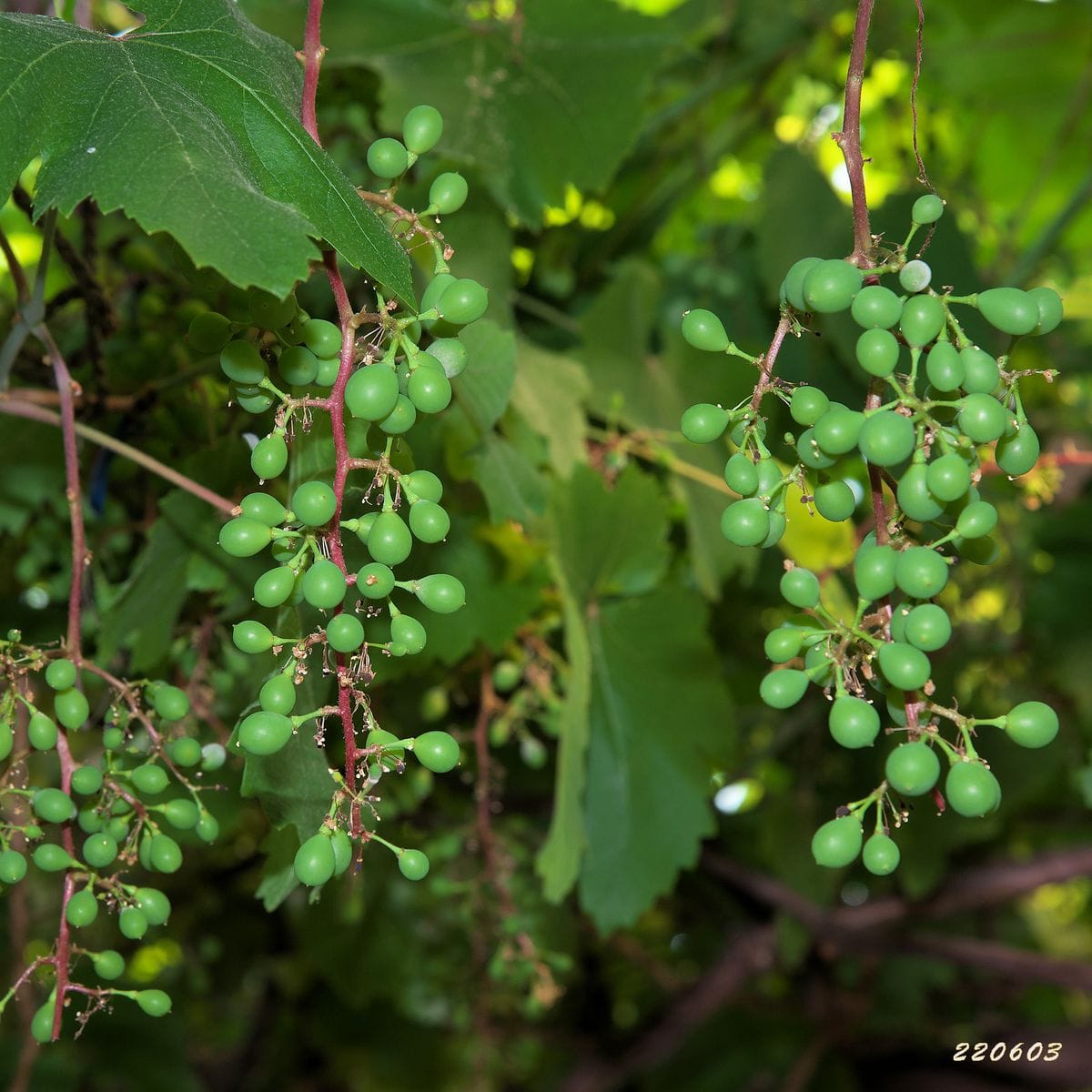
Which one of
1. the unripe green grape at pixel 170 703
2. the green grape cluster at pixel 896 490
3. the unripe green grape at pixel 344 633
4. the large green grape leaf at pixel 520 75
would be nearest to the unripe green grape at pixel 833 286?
the green grape cluster at pixel 896 490

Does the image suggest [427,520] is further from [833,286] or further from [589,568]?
[589,568]

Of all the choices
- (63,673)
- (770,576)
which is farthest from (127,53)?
(770,576)

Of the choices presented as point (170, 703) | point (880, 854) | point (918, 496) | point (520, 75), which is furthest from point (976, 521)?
point (520, 75)

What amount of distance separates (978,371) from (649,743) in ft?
2.29

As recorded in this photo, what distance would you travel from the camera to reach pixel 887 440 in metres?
0.41

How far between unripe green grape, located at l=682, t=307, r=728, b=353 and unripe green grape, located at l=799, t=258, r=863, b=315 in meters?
0.06

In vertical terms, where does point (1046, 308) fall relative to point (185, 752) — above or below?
above

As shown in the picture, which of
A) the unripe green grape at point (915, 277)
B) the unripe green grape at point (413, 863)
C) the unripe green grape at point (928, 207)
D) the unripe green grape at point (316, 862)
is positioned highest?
the unripe green grape at point (928, 207)

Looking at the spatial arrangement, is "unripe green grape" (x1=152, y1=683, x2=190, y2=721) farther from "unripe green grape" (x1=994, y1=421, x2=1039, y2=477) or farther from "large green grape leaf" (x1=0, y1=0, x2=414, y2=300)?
"unripe green grape" (x1=994, y1=421, x2=1039, y2=477)

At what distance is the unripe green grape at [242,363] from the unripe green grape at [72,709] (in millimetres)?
200

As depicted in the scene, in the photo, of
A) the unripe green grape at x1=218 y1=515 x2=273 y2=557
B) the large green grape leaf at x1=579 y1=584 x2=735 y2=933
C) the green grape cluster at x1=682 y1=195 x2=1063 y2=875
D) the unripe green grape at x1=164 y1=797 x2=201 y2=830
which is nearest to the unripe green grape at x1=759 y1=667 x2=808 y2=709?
the green grape cluster at x1=682 y1=195 x2=1063 y2=875

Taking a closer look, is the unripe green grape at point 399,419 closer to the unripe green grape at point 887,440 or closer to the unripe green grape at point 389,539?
the unripe green grape at point 389,539

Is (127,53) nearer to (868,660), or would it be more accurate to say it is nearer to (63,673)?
(63,673)

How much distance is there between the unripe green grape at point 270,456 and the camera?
1.53 feet
